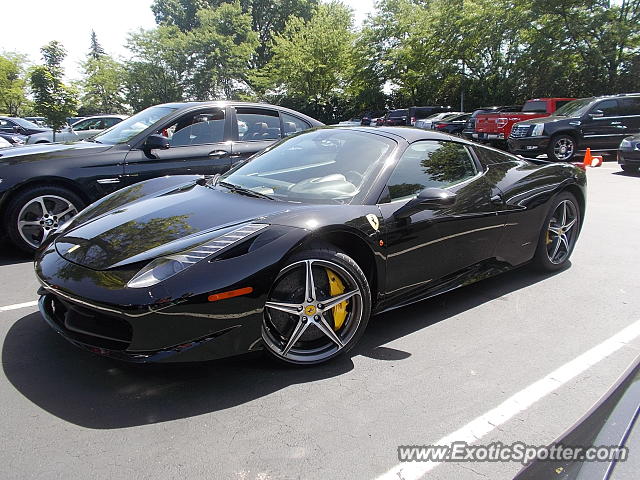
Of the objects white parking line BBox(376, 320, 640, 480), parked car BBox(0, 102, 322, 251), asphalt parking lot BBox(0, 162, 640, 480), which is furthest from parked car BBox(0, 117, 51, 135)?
white parking line BBox(376, 320, 640, 480)

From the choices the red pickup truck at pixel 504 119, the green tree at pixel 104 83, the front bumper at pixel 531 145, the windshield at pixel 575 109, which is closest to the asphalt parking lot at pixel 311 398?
the front bumper at pixel 531 145

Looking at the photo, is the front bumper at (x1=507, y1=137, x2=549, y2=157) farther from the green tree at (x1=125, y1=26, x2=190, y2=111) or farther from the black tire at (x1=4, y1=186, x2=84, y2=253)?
the green tree at (x1=125, y1=26, x2=190, y2=111)

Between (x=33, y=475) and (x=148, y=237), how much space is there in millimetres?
1192

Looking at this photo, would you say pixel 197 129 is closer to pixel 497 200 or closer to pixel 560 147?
pixel 497 200

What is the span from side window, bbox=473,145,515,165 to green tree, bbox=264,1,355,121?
30125mm

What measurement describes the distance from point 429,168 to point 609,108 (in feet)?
40.7

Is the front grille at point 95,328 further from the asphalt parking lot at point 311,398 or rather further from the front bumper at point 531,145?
the front bumper at point 531,145

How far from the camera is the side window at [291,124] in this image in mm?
6141

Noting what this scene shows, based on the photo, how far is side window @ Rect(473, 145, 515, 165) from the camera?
3.85 m

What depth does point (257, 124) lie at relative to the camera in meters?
5.88

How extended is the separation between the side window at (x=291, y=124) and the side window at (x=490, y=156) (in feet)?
9.17

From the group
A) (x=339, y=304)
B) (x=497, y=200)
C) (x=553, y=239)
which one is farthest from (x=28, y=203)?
(x=553, y=239)

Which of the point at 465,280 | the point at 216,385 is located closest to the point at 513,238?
Answer: the point at 465,280

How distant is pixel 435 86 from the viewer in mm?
30062
